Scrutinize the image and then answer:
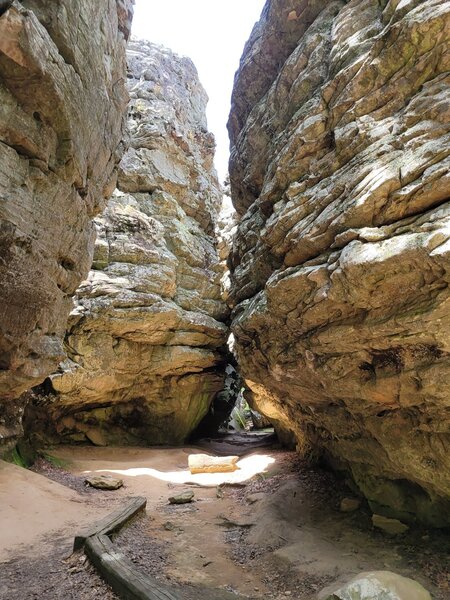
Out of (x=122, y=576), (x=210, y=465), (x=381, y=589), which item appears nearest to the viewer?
(x=381, y=589)

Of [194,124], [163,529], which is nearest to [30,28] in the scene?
[163,529]

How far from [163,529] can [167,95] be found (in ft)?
112

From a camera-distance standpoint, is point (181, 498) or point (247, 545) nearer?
point (247, 545)

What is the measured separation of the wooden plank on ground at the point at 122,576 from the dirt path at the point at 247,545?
180 mm

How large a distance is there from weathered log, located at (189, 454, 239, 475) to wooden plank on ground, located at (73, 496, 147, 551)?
713 cm

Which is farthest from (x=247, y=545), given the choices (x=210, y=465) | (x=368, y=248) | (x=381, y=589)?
(x=210, y=465)

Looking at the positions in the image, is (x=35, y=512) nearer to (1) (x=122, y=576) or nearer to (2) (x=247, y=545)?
(1) (x=122, y=576)

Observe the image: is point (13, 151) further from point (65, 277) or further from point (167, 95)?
point (167, 95)

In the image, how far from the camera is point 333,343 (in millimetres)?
8312

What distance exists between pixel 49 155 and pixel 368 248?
302 inches

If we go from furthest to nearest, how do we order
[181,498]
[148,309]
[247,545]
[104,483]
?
[148,309], [104,483], [181,498], [247,545]

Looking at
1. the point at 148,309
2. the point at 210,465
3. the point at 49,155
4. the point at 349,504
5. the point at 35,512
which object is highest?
the point at 49,155

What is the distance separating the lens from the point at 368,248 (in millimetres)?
6848

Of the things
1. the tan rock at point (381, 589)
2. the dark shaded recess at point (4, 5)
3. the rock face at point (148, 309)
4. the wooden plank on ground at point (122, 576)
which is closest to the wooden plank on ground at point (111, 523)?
the wooden plank on ground at point (122, 576)
